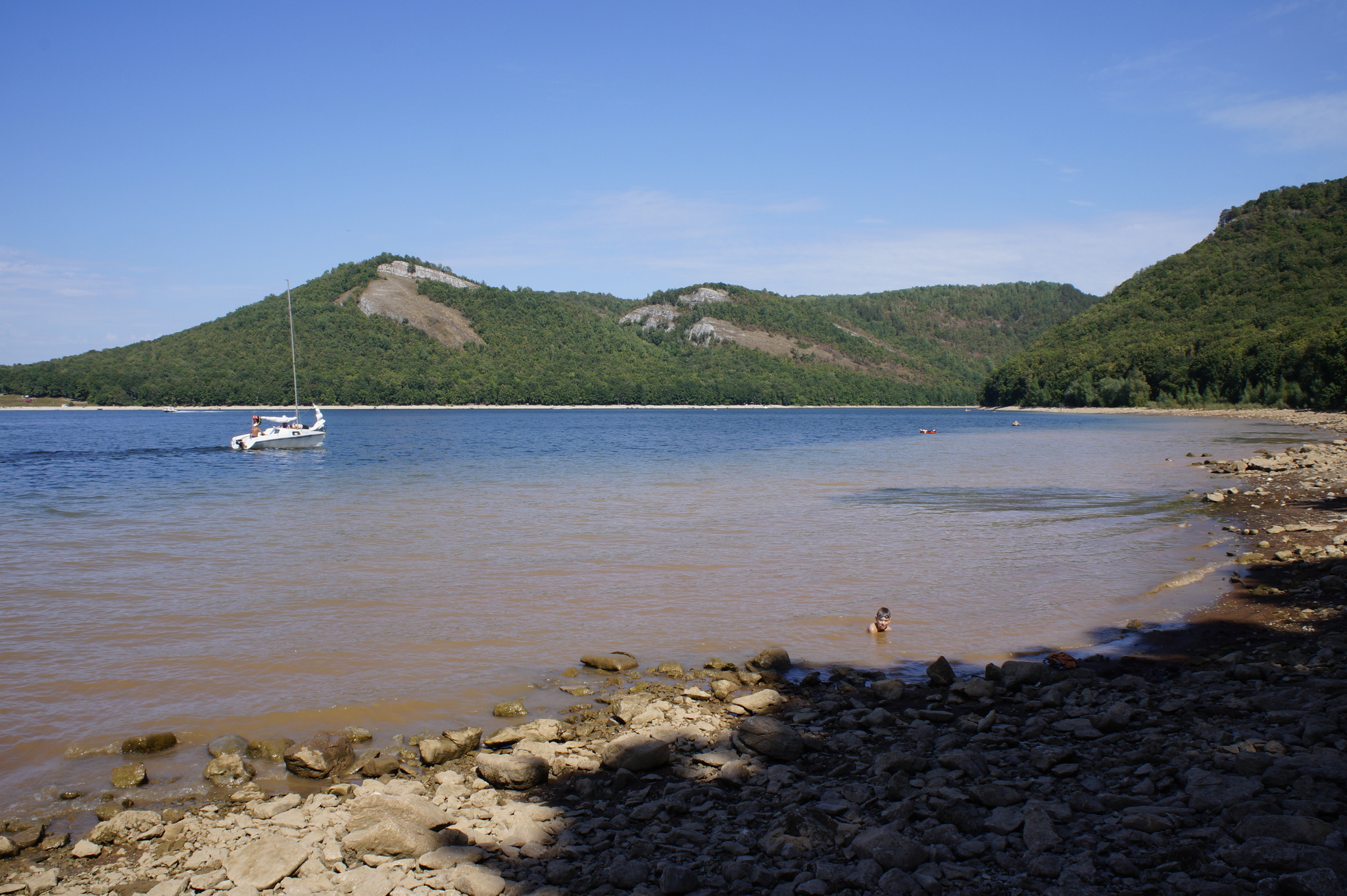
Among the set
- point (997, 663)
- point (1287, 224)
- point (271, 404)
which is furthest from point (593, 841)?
point (1287, 224)

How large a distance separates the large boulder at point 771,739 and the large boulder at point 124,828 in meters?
4.15

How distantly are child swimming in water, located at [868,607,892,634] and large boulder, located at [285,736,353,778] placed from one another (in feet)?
20.7

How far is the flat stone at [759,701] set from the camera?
746 centimetres

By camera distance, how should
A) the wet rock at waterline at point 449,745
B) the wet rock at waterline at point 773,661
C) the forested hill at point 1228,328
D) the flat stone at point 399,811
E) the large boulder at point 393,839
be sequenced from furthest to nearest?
the forested hill at point 1228,328
the wet rock at waterline at point 773,661
the wet rock at waterline at point 449,745
the flat stone at point 399,811
the large boulder at point 393,839

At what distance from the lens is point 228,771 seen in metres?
6.32

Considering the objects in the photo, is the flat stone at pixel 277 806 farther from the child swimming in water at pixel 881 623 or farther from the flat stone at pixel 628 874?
the child swimming in water at pixel 881 623

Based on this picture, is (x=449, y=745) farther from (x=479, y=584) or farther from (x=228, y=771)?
(x=479, y=584)

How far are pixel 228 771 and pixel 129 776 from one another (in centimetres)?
68

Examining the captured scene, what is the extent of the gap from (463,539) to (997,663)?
38.0 ft

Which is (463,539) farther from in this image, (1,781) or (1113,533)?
(1113,533)

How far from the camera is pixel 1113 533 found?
1722cm

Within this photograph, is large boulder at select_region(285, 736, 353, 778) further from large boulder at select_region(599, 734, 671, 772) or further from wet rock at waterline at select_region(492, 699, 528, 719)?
large boulder at select_region(599, 734, 671, 772)

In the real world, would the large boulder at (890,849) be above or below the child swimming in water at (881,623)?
above

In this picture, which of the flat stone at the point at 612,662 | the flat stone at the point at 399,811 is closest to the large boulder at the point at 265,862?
the flat stone at the point at 399,811
